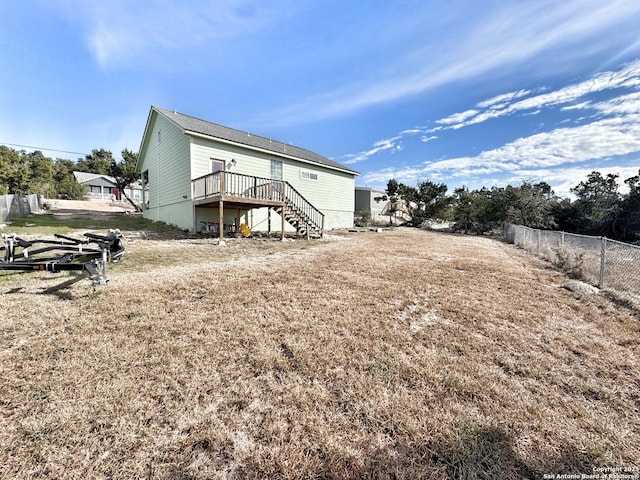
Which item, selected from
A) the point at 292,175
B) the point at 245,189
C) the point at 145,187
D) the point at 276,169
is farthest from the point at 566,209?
the point at 145,187

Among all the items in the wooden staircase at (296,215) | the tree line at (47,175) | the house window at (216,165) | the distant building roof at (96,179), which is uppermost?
the distant building roof at (96,179)

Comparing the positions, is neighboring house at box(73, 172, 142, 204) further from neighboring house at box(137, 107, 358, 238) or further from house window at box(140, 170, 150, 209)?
neighboring house at box(137, 107, 358, 238)

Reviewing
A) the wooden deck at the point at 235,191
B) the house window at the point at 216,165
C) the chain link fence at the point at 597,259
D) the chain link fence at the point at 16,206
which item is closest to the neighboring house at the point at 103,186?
the chain link fence at the point at 16,206

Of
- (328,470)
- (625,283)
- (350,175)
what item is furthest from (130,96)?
(625,283)

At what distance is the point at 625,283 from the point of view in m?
4.91

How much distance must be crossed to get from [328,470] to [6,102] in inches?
1141

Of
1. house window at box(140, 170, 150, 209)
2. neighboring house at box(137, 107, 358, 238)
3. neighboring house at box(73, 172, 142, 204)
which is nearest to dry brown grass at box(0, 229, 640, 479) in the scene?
neighboring house at box(137, 107, 358, 238)

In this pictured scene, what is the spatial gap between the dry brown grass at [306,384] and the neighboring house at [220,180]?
6.61 meters

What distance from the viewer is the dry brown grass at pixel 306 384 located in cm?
155

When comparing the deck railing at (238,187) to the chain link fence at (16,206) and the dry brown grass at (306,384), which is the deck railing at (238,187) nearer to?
the dry brown grass at (306,384)

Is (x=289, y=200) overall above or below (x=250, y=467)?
above

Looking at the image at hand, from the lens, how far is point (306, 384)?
2195mm

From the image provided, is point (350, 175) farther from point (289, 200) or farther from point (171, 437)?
point (171, 437)

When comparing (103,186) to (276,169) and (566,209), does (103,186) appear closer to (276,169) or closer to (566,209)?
(276,169)
